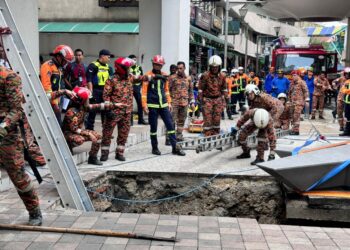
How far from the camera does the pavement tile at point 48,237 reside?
4078 millimetres

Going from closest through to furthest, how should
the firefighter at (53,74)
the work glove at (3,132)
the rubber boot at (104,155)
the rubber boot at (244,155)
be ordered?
1. the work glove at (3,132)
2. the firefighter at (53,74)
3. the rubber boot at (104,155)
4. the rubber boot at (244,155)

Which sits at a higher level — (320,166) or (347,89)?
(347,89)

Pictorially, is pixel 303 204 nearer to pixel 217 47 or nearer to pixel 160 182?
pixel 160 182

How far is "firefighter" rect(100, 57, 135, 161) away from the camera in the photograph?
7.12 metres

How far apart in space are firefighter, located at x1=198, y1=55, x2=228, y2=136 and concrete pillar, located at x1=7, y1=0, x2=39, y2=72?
334cm

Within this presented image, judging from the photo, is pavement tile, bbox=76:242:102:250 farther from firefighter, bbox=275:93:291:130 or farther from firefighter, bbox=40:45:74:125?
firefighter, bbox=275:93:291:130

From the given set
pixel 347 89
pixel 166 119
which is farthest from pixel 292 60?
pixel 166 119

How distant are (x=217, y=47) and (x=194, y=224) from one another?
25468 mm

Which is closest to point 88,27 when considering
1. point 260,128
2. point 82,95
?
point 82,95

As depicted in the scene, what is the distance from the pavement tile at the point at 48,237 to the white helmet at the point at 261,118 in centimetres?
413

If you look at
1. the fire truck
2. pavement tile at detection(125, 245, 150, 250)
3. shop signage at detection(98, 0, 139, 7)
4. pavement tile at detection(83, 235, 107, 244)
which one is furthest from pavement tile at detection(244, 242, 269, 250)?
the fire truck

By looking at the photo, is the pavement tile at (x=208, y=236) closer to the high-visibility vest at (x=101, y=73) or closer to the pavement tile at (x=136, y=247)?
the pavement tile at (x=136, y=247)

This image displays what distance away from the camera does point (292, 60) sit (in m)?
20.1

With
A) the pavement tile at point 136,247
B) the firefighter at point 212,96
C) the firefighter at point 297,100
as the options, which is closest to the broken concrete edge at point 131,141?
the firefighter at point 212,96
